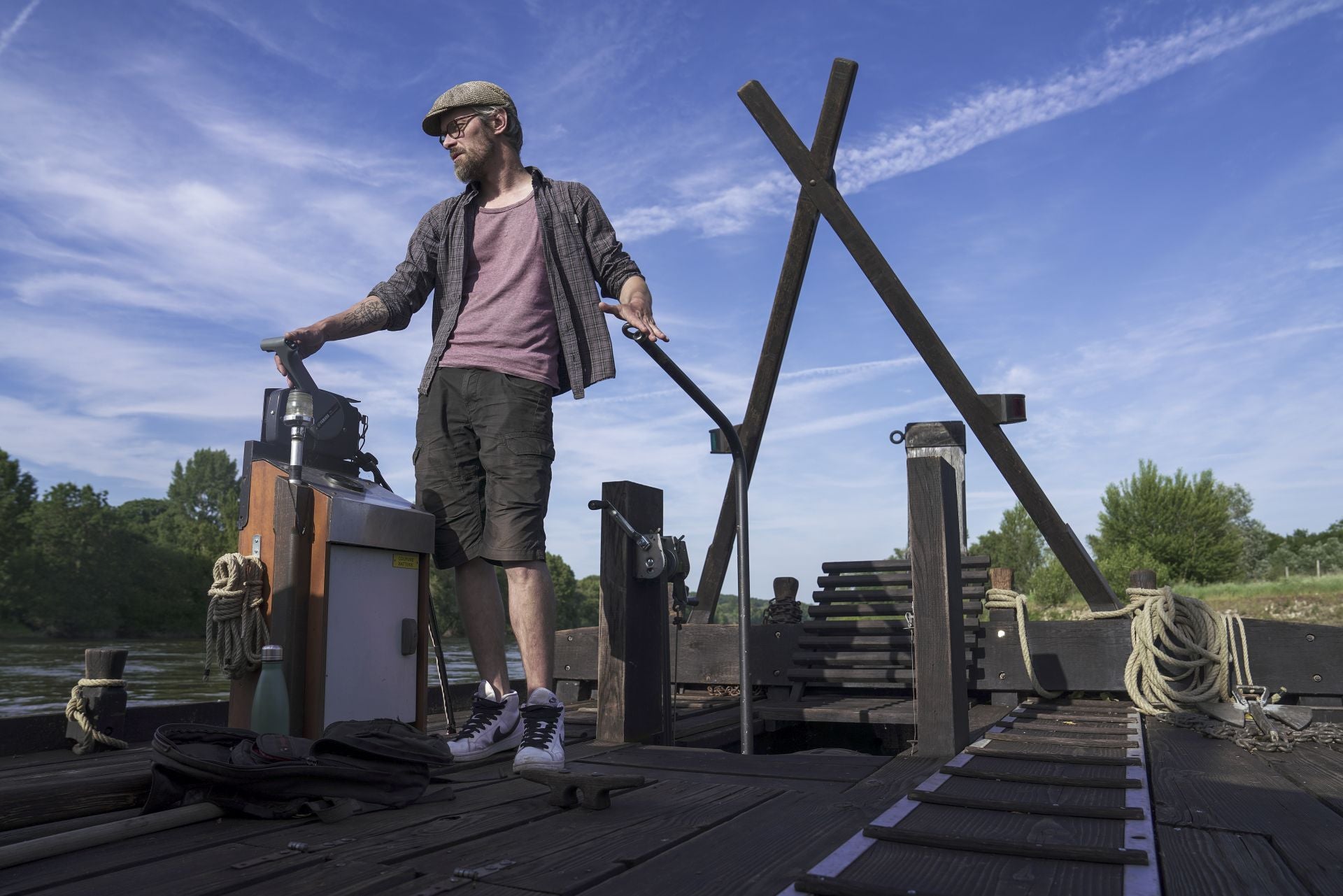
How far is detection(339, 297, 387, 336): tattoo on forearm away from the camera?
9.18 feet

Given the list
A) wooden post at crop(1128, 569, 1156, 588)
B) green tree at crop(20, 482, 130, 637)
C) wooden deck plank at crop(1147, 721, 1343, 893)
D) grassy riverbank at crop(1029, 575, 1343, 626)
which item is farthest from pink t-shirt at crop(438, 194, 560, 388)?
green tree at crop(20, 482, 130, 637)

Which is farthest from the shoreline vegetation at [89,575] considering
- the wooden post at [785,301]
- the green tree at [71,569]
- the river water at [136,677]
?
the wooden post at [785,301]

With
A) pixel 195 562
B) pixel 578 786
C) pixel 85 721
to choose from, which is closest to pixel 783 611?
pixel 85 721

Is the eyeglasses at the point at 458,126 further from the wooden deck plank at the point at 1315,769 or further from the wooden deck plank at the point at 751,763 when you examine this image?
the wooden deck plank at the point at 1315,769

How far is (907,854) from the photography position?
1.44m

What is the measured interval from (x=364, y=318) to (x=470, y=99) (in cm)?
72

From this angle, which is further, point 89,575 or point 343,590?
point 89,575

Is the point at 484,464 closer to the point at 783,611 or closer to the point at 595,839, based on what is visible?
the point at 595,839

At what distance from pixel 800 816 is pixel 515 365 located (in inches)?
58.1

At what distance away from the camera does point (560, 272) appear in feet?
9.27

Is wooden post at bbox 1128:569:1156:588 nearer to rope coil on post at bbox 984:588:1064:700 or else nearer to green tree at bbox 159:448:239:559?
rope coil on post at bbox 984:588:1064:700

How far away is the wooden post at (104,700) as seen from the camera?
9.53 ft

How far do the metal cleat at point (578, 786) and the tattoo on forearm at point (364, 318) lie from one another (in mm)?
1494

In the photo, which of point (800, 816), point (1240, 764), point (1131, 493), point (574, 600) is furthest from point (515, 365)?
point (574, 600)
